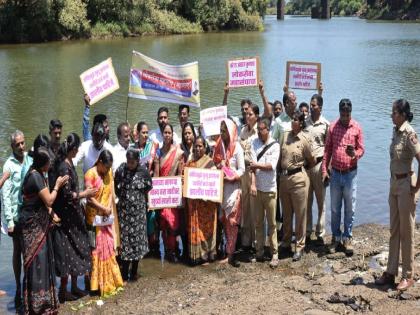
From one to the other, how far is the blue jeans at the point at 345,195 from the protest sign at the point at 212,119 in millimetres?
1582

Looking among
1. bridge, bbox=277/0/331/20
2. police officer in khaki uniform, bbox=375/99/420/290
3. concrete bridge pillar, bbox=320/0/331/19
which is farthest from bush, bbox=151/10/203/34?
concrete bridge pillar, bbox=320/0/331/19

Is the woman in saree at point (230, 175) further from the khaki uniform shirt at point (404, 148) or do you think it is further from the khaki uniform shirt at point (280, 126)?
the khaki uniform shirt at point (404, 148)

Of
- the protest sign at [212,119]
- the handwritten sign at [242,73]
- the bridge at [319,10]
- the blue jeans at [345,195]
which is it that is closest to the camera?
the blue jeans at [345,195]

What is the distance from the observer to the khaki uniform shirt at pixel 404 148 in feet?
18.2

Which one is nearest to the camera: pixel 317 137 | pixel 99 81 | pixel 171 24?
pixel 317 137

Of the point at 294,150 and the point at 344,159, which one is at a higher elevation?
the point at 294,150

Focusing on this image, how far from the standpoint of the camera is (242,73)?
853 cm

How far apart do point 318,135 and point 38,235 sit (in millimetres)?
3596

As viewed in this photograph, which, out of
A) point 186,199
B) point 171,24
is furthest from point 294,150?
point 171,24

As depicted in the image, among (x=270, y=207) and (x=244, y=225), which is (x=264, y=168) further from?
(x=244, y=225)

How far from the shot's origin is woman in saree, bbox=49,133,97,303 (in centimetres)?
567

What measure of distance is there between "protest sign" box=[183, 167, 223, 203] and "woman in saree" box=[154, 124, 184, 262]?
8.4 inches

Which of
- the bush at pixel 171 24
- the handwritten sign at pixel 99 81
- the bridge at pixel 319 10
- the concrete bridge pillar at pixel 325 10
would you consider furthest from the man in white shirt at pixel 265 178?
the concrete bridge pillar at pixel 325 10

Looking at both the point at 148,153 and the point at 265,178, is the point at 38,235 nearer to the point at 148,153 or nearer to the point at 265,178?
the point at 148,153
